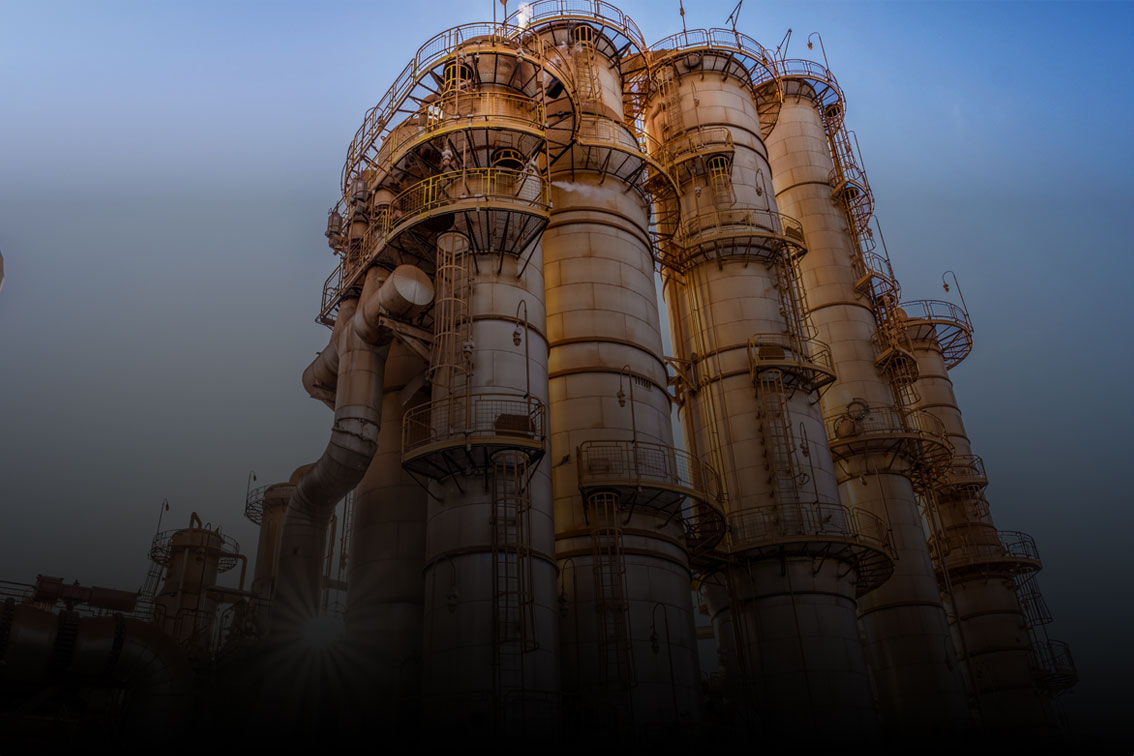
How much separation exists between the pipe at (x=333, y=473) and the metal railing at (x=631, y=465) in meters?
6.70

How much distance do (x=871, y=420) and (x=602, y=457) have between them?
15195 millimetres

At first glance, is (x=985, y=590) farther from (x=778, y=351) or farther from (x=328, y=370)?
(x=328, y=370)

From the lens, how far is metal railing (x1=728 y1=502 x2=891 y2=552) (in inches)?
1130

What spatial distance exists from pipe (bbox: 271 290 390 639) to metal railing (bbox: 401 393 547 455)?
3.04 meters

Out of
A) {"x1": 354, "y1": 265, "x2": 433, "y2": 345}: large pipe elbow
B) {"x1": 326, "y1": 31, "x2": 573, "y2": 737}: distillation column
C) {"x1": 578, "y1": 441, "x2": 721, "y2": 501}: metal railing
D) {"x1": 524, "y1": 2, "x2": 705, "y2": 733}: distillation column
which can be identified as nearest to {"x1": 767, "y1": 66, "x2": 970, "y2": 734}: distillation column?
{"x1": 524, "y1": 2, "x2": 705, "y2": 733}: distillation column

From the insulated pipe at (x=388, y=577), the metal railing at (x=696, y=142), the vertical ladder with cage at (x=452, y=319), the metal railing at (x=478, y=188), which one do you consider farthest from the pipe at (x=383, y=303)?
the metal railing at (x=696, y=142)

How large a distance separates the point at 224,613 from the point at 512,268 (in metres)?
18.3

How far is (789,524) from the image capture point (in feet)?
95.5

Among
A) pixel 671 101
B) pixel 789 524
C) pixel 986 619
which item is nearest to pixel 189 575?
pixel 789 524

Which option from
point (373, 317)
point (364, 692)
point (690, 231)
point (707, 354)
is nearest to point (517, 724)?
point (364, 692)

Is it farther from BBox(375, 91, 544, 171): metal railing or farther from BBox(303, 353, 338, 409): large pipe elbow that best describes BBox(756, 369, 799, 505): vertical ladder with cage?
BBox(303, 353, 338, 409): large pipe elbow

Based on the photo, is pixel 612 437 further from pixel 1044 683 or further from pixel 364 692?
pixel 1044 683

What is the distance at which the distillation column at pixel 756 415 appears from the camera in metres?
27.7

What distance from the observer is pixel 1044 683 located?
A: 1532 inches
